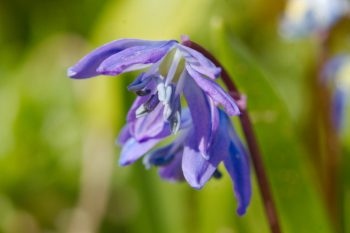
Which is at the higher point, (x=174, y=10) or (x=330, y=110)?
(x=174, y=10)

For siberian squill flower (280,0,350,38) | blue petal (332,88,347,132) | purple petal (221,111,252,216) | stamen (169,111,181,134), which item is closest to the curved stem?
purple petal (221,111,252,216)

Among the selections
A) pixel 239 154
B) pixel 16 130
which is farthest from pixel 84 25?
pixel 239 154

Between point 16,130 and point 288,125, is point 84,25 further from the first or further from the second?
point 288,125

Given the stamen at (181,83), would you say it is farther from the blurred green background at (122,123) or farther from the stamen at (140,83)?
the blurred green background at (122,123)

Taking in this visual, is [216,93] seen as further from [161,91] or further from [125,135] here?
[125,135]

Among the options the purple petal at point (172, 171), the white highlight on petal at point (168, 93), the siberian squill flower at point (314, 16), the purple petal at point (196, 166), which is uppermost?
the siberian squill flower at point (314, 16)

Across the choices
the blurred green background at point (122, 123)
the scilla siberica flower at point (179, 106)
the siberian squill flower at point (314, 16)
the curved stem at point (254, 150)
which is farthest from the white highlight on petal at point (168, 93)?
the siberian squill flower at point (314, 16)

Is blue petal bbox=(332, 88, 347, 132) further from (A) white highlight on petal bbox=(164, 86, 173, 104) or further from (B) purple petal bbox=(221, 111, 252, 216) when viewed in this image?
(A) white highlight on petal bbox=(164, 86, 173, 104)

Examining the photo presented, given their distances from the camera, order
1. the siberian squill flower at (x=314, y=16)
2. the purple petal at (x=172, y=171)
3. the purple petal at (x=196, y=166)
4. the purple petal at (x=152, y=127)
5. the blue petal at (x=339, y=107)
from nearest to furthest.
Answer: the purple petal at (x=196, y=166) → the purple petal at (x=152, y=127) → the purple petal at (x=172, y=171) → the blue petal at (x=339, y=107) → the siberian squill flower at (x=314, y=16)
